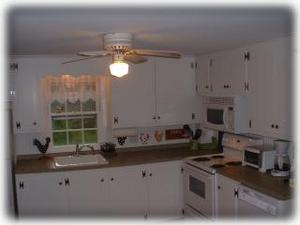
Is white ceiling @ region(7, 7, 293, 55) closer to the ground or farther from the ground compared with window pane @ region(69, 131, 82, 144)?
farther from the ground

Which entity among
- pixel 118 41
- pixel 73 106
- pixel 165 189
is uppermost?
pixel 118 41

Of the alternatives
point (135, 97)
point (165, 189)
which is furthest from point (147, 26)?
point (165, 189)

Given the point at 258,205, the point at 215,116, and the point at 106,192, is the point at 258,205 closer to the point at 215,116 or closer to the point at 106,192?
the point at 215,116

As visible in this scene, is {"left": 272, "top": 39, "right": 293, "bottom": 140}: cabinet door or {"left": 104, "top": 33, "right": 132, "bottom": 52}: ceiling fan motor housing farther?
{"left": 272, "top": 39, "right": 293, "bottom": 140}: cabinet door

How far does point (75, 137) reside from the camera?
425cm

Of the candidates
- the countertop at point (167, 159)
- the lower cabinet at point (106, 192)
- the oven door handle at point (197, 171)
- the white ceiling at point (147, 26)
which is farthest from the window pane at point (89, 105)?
the oven door handle at point (197, 171)

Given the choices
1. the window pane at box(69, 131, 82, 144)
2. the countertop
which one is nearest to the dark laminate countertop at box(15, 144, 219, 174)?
the countertop

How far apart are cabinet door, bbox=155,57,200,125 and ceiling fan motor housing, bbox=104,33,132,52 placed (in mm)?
1693

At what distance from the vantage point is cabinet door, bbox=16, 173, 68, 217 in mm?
3447

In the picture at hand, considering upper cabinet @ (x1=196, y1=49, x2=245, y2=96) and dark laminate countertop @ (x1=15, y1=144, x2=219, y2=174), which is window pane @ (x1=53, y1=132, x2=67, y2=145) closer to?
dark laminate countertop @ (x1=15, y1=144, x2=219, y2=174)

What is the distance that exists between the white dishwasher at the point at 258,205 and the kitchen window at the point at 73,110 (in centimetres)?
207

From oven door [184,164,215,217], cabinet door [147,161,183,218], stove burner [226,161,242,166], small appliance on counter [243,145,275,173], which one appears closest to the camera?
small appliance on counter [243,145,275,173]

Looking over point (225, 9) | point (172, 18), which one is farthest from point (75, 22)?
point (225, 9)

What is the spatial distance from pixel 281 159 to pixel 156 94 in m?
1.65
